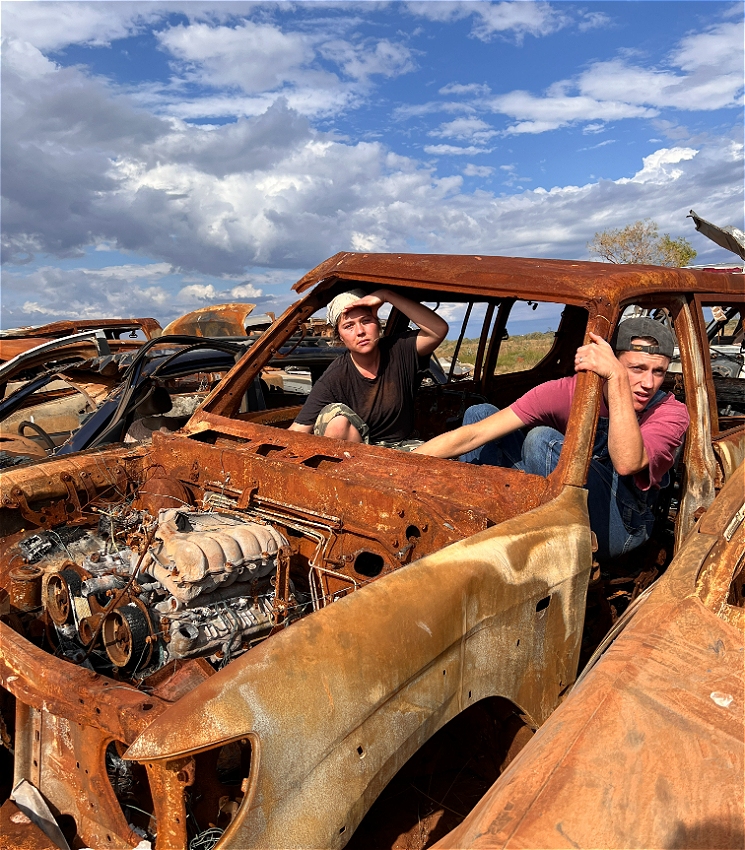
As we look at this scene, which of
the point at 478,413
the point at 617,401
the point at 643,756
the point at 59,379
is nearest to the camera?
the point at 643,756

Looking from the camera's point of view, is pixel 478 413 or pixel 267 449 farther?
pixel 478 413

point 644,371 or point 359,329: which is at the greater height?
point 359,329

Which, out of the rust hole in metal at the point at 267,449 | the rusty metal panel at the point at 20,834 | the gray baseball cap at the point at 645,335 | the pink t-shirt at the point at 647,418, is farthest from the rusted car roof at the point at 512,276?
the rusty metal panel at the point at 20,834

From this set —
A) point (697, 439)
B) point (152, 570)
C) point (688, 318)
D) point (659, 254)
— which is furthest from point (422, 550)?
point (659, 254)

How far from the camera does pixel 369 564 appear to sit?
8.67 ft

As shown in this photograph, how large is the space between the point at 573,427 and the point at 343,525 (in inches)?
35.7

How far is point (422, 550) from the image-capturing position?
7.79 feet

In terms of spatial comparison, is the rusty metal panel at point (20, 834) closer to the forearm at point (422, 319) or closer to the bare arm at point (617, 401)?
the bare arm at point (617, 401)

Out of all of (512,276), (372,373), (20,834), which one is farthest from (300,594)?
(372,373)

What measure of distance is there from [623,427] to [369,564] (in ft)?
3.52

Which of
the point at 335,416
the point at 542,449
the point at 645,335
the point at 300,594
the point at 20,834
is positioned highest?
the point at 645,335

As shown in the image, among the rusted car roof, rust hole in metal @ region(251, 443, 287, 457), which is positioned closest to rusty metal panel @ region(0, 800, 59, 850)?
rust hole in metal @ region(251, 443, 287, 457)

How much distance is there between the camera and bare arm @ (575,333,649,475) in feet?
8.64

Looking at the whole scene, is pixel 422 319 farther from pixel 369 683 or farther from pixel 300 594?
pixel 369 683
